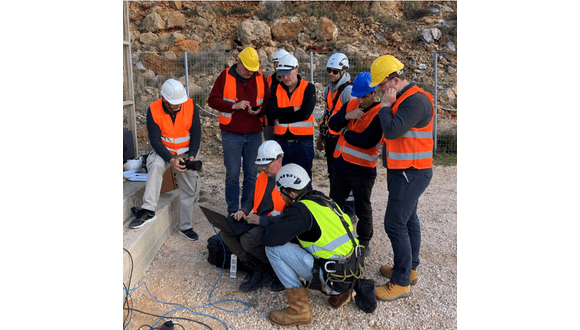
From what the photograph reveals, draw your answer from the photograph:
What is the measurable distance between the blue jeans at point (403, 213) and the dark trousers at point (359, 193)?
1.78 ft

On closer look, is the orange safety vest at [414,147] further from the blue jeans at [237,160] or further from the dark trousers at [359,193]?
the blue jeans at [237,160]

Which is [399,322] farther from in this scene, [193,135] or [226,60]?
[226,60]

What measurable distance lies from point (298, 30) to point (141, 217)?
14.7 meters

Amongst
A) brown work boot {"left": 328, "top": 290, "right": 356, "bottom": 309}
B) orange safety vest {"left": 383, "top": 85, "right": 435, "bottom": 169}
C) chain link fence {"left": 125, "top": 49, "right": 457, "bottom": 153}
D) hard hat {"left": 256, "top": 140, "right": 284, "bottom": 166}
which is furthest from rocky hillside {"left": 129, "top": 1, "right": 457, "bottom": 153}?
brown work boot {"left": 328, "top": 290, "right": 356, "bottom": 309}

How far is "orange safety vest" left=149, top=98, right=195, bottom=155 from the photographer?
477 cm

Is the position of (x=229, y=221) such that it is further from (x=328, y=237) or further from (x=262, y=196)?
(x=328, y=237)

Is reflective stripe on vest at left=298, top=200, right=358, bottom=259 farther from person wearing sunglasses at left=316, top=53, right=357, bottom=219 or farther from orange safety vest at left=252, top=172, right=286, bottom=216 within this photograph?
person wearing sunglasses at left=316, top=53, right=357, bottom=219

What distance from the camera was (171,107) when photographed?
4758 millimetres

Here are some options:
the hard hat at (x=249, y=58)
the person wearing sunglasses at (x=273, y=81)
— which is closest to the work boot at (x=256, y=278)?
the person wearing sunglasses at (x=273, y=81)

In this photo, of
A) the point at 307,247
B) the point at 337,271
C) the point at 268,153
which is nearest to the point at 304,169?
the point at 268,153

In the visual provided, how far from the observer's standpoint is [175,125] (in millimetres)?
4832

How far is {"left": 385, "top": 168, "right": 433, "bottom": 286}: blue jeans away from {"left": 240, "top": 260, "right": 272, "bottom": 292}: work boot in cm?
120

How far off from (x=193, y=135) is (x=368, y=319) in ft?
9.52

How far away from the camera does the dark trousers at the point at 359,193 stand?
4203 mm
